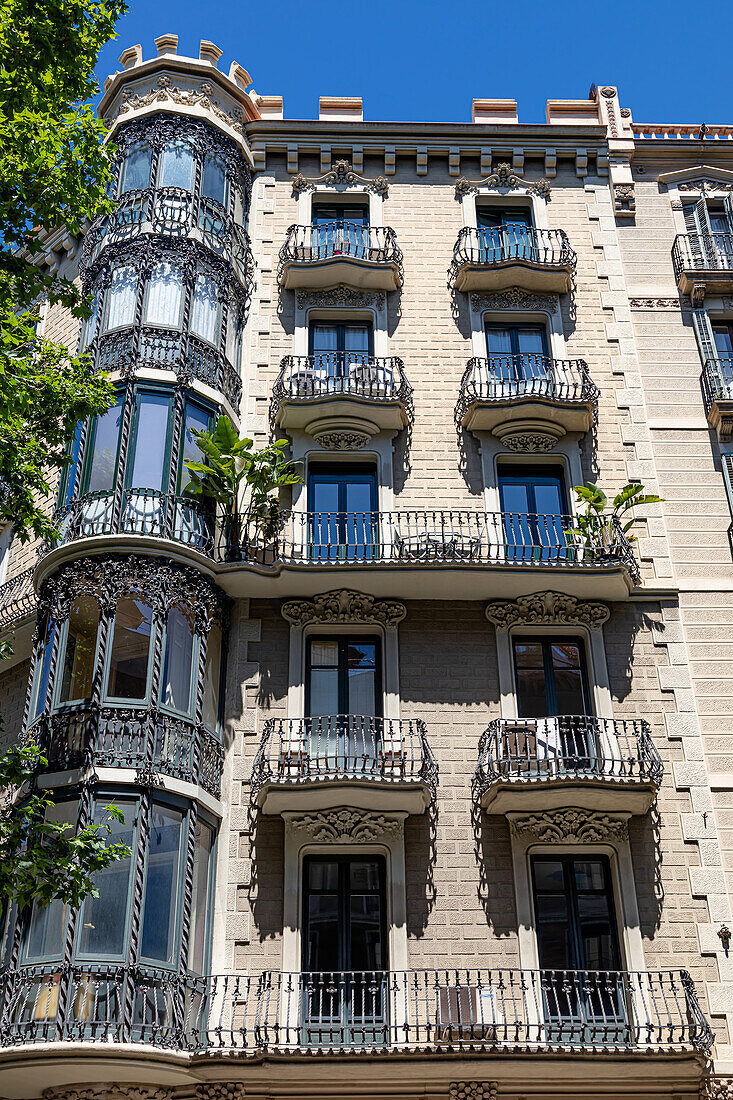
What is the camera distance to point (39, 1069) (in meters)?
14.2

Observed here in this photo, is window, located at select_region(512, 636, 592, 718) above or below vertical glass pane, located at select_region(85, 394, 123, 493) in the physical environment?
below

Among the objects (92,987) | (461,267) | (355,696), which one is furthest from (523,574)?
(92,987)

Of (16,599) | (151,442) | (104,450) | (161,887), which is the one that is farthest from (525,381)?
(161,887)

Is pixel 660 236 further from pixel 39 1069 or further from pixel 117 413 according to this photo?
pixel 39 1069

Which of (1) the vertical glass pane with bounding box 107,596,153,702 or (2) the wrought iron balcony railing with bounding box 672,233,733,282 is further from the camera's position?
(2) the wrought iron balcony railing with bounding box 672,233,733,282

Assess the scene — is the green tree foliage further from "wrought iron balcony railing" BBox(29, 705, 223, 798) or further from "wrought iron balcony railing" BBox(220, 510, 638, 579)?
"wrought iron balcony railing" BBox(220, 510, 638, 579)

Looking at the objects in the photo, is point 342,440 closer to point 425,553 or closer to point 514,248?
point 425,553

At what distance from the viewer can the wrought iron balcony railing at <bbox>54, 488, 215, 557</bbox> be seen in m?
18.1

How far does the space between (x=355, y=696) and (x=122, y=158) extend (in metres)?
11.7

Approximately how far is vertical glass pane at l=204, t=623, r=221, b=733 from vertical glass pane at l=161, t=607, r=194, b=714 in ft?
1.24

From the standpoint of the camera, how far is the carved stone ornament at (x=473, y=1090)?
15062 mm

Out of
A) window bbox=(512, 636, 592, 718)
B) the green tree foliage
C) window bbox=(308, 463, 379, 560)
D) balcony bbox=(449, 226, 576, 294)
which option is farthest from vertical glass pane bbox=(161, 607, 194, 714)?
balcony bbox=(449, 226, 576, 294)

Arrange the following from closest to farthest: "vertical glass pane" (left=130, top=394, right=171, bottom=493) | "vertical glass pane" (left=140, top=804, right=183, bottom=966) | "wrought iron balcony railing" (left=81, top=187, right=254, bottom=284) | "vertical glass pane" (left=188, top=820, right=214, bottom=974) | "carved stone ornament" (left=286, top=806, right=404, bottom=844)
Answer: "vertical glass pane" (left=140, top=804, right=183, bottom=966)
"vertical glass pane" (left=188, top=820, right=214, bottom=974)
"carved stone ornament" (left=286, top=806, right=404, bottom=844)
"vertical glass pane" (left=130, top=394, right=171, bottom=493)
"wrought iron balcony railing" (left=81, top=187, right=254, bottom=284)

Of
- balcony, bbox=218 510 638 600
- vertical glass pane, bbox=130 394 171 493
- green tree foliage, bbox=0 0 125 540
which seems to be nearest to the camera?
green tree foliage, bbox=0 0 125 540
